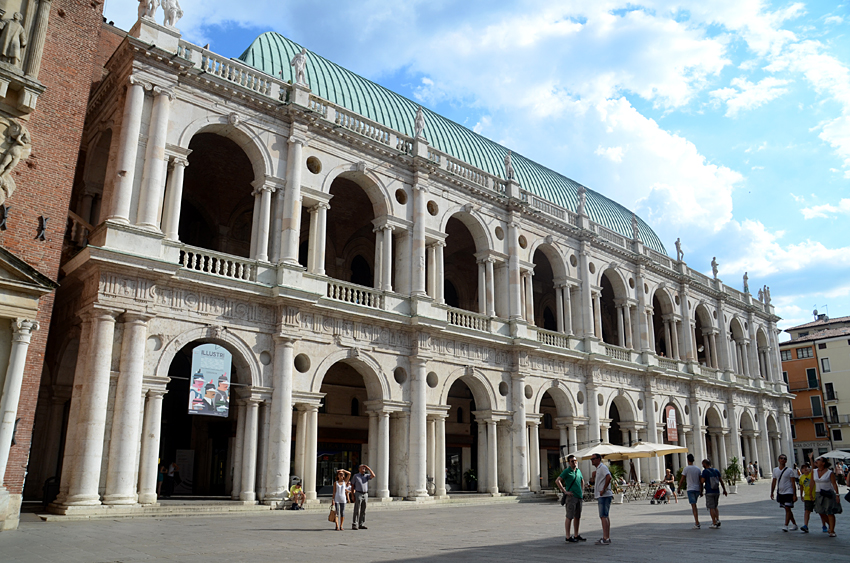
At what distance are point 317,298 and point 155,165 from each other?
6195mm

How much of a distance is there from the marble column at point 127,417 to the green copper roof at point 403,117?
11.8 metres

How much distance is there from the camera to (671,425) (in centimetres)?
3722

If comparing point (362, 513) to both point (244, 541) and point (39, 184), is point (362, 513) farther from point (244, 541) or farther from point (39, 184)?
point (39, 184)

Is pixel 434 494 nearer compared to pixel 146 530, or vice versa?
pixel 146 530

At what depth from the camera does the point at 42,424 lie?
20.7 meters

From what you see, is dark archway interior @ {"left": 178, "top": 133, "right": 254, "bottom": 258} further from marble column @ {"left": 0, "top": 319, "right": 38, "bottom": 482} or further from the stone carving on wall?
marble column @ {"left": 0, "top": 319, "right": 38, "bottom": 482}

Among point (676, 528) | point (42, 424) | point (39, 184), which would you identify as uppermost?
point (39, 184)

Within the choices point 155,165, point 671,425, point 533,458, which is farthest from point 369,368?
point 671,425

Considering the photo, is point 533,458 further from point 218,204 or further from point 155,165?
point 155,165

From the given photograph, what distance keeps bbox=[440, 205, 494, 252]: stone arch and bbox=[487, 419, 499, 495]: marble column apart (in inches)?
299

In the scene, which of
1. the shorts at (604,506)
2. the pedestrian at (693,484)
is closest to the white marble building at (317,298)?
the pedestrian at (693,484)

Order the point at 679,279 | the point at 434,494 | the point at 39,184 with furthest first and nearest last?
the point at 679,279, the point at 434,494, the point at 39,184

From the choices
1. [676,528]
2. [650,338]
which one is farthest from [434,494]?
[650,338]

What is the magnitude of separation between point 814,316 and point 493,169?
63394 mm
